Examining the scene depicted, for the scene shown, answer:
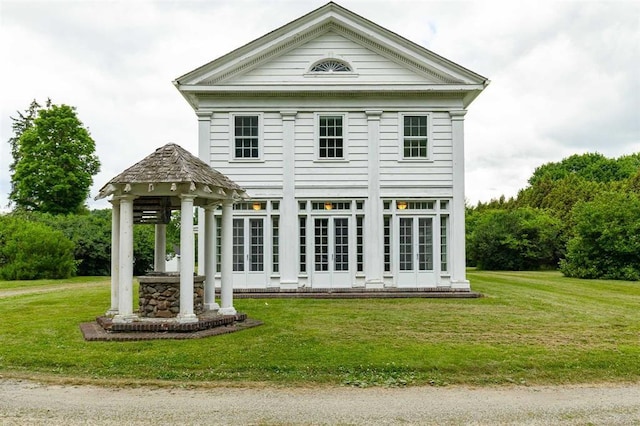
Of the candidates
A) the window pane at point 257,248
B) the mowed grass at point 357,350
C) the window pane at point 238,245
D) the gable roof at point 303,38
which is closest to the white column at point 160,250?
the mowed grass at point 357,350

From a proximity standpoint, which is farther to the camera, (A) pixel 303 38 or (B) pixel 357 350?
(A) pixel 303 38

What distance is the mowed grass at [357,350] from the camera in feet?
22.8

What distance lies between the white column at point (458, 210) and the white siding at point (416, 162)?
17 cm

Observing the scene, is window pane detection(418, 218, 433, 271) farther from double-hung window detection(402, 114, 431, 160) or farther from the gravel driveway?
the gravel driveway

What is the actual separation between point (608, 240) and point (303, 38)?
19.4 metres

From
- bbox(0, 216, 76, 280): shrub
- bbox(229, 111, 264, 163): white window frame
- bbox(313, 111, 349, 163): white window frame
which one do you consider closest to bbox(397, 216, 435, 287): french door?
bbox(313, 111, 349, 163): white window frame

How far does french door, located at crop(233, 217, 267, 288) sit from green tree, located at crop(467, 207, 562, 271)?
23478 millimetres

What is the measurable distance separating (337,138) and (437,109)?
3422 millimetres

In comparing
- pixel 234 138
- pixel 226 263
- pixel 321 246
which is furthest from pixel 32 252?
pixel 226 263

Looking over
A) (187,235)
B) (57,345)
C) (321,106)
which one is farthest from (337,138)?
(57,345)

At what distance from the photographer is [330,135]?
16.6 metres

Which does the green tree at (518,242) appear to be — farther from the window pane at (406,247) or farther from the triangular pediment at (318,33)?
the triangular pediment at (318,33)

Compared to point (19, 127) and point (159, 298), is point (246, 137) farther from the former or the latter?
point (19, 127)

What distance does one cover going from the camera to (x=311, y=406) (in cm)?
576
